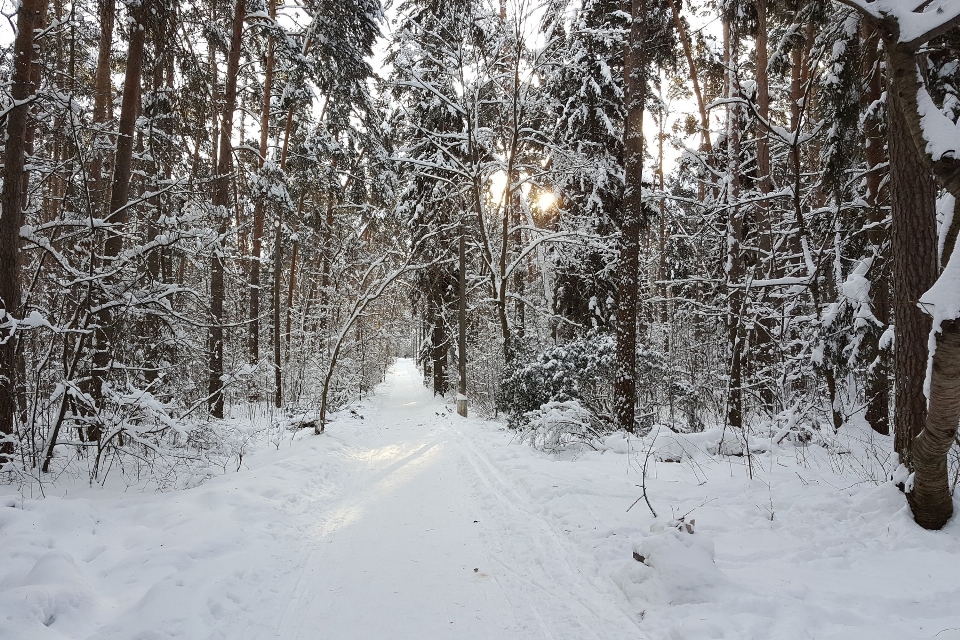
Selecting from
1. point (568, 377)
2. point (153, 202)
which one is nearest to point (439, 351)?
point (568, 377)

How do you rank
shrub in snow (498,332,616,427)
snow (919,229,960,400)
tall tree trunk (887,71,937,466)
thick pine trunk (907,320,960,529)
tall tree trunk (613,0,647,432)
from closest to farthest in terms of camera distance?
snow (919,229,960,400)
thick pine trunk (907,320,960,529)
tall tree trunk (887,71,937,466)
tall tree trunk (613,0,647,432)
shrub in snow (498,332,616,427)

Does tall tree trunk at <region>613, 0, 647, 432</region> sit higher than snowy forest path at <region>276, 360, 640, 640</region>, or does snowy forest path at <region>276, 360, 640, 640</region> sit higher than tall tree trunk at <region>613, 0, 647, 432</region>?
tall tree trunk at <region>613, 0, 647, 432</region>

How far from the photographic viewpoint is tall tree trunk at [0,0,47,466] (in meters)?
5.01

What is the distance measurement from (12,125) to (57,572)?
16.9ft

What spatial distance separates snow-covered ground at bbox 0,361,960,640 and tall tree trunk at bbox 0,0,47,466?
A: 3.60ft

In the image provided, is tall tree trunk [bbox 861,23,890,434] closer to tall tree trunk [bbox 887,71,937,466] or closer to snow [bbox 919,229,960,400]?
tall tree trunk [bbox 887,71,937,466]

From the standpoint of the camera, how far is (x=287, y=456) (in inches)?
295

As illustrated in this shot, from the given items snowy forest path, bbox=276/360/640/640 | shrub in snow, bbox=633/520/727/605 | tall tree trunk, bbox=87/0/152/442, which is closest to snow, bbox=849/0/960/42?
shrub in snow, bbox=633/520/727/605

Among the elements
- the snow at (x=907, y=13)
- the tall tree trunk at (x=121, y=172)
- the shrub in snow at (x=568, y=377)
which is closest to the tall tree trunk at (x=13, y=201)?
the tall tree trunk at (x=121, y=172)

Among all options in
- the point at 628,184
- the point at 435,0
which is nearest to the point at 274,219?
the point at 435,0

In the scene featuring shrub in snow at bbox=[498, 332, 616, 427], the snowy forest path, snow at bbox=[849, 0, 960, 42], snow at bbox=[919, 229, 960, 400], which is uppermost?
snow at bbox=[849, 0, 960, 42]

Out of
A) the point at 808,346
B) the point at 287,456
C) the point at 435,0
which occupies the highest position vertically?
the point at 435,0

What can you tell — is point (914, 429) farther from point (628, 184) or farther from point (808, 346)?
point (628, 184)

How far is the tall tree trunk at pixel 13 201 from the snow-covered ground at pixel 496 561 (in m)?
1.10
